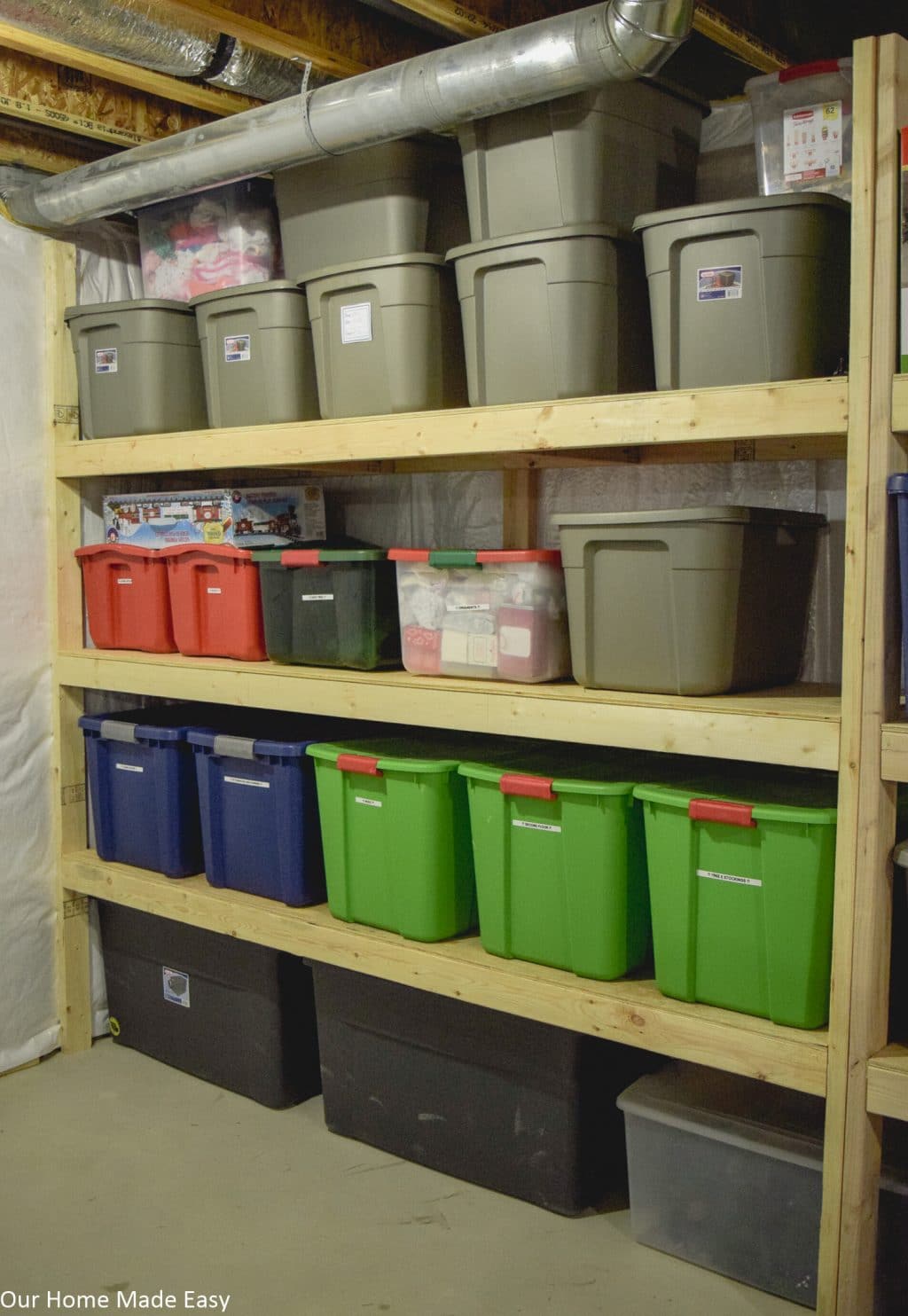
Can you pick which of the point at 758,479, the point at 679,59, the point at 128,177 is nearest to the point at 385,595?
the point at 758,479

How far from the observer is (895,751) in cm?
215

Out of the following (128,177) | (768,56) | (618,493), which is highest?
(768,56)

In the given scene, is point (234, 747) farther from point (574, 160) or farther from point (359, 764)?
point (574, 160)

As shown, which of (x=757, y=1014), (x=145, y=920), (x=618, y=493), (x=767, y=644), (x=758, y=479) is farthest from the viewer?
(x=145, y=920)

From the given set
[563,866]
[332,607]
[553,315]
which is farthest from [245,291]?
[563,866]

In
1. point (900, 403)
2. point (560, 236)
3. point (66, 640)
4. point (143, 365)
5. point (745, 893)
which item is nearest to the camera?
point (900, 403)

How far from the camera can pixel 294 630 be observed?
10.2ft

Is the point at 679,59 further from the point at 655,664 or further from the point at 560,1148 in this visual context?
the point at 560,1148

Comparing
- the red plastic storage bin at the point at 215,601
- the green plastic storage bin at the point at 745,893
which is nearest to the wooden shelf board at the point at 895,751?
the green plastic storage bin at the point at 745,893

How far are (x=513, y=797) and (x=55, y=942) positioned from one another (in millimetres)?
1735

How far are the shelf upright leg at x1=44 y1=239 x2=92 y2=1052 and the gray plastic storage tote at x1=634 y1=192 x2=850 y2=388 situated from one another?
6.17 ft

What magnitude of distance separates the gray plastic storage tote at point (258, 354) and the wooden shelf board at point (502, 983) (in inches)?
49.7

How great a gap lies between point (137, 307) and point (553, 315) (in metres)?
1.34

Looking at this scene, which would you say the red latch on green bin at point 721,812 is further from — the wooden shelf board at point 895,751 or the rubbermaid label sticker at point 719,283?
the rubbermaid label sticker at point 719,283
